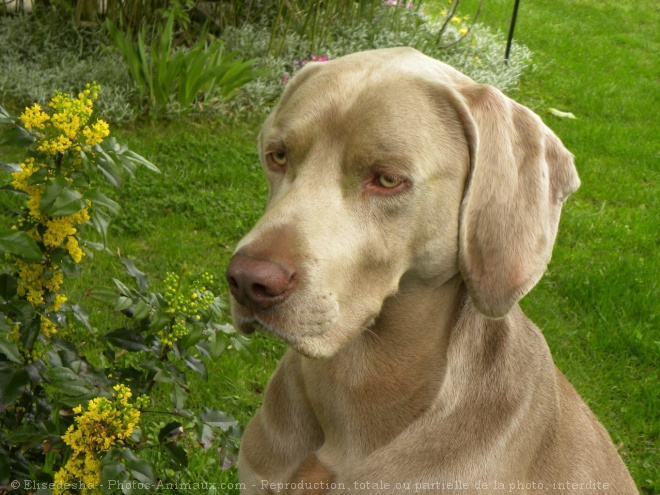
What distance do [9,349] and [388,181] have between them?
117 cm

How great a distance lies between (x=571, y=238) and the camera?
19.7ft

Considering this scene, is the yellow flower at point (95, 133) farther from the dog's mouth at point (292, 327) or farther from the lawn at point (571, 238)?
the lawn at point (571, 238)

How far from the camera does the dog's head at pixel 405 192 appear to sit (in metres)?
2.30

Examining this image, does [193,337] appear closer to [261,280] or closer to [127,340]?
[127,340]

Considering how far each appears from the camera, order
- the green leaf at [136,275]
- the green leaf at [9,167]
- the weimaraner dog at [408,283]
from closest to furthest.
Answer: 1. the weimaraner dog at [408,283]
2. the green leaf at [9,167]
3. the green leaf at [136,275]

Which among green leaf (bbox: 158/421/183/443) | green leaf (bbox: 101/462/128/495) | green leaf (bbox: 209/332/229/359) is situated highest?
green leaf (bbox: 209/332/229/359)

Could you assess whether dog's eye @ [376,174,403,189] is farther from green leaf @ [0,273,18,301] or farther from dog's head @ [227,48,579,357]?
green leaf @ [0,273,18,301]

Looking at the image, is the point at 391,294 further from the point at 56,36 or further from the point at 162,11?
the point at 56,36

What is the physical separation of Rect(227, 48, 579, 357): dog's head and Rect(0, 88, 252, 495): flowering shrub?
510 mm

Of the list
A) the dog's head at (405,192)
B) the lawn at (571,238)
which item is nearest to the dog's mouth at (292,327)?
the dog's head at (405,192)

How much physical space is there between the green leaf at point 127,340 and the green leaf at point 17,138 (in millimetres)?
713

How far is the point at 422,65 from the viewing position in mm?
2535

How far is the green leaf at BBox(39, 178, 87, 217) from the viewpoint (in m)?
2.34

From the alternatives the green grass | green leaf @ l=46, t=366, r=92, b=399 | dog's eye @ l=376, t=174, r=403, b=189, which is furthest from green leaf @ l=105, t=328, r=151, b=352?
the green grass
